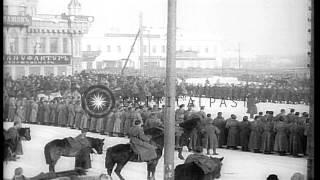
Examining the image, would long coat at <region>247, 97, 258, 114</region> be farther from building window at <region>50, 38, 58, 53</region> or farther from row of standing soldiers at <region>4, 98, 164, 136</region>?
building window at <region>50, 38, 58, 53</region>

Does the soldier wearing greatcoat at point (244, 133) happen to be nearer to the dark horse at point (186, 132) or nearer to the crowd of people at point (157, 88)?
the crowd of people at point (157, 88)

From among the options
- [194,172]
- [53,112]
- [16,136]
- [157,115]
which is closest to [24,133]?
[16,136]

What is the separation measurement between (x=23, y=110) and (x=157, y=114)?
1159 mm

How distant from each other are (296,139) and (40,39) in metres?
2.39

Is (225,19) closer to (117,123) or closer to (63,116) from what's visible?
(117,123)

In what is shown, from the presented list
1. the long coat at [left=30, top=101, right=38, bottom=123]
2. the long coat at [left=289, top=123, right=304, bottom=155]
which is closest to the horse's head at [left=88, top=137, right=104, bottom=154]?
the long coat at [left=30, top=101, right=38, bottom=123]

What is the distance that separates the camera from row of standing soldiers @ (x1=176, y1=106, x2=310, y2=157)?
15.6 feet

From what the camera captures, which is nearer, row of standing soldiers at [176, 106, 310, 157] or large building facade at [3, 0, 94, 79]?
large building facade at [3, 0, 94, 79]

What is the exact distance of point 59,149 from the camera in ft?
15.6

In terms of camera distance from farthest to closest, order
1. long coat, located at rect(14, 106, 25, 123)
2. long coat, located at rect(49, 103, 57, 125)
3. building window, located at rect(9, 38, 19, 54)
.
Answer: long coat, located at rect(49, 103, 57, 125) → long coat, located at rect(14, 106, 25, 123) → building window, located at rect(9, 38, 19, 54)

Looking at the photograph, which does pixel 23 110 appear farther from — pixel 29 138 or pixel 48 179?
pixel 48 179

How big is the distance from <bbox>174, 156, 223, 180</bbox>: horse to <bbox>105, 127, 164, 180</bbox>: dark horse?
214 mm

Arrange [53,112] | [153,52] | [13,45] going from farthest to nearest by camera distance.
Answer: [53,112] < [153,52] < [13,45]

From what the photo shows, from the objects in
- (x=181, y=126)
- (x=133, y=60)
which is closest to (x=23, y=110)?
(x=133, y=60)
